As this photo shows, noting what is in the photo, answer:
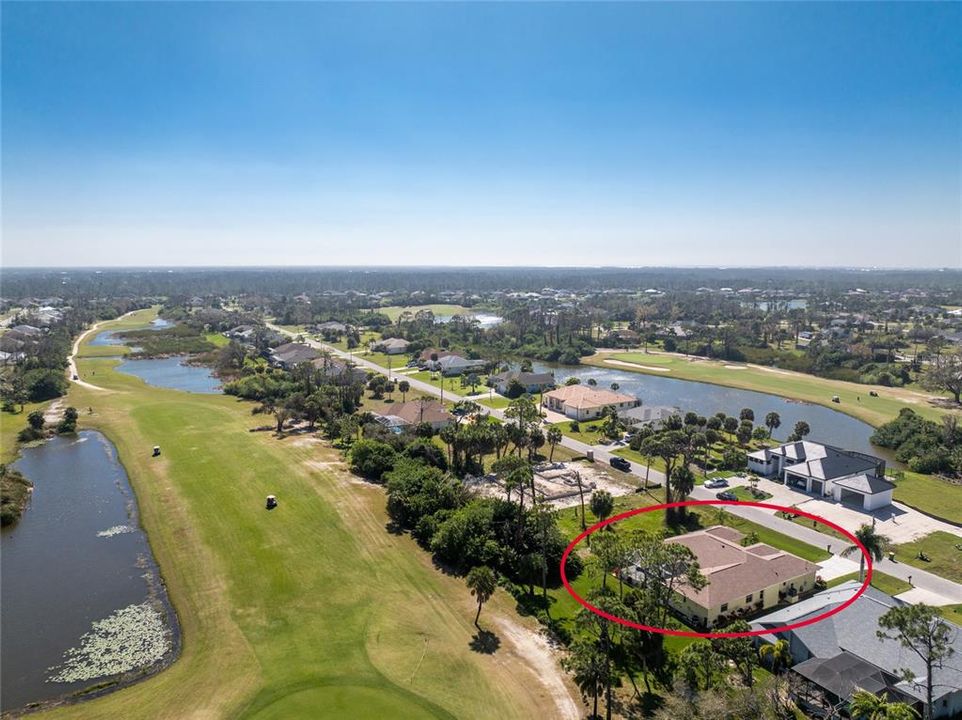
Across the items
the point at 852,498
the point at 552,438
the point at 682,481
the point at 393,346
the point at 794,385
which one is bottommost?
the point at 794,385

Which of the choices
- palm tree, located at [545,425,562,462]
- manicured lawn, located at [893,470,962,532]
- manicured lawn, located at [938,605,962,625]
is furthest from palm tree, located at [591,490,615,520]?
manicured lawn, located at [893,470,962,532]

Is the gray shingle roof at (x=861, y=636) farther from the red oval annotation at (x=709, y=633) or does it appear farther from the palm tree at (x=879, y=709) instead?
the palm tree at (x=879, y=709)

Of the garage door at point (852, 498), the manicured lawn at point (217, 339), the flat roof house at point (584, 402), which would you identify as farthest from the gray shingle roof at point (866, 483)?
the manicured lawn at point (217, 339)

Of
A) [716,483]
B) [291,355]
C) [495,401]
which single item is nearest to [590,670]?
[716,483]

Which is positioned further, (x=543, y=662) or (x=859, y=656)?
(x=543, y=662)

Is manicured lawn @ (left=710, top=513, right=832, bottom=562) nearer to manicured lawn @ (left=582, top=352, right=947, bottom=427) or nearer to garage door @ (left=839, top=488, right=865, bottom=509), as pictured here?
garage door @ (left=839, top=488, right=865, bottom=509)

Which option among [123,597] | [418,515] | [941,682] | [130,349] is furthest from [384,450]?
[130,349]

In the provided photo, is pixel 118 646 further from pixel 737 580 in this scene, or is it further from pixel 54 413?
pixel 54 413
